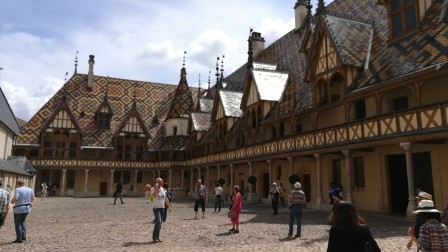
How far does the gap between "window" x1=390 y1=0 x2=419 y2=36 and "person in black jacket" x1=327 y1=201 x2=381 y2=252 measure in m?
15.6

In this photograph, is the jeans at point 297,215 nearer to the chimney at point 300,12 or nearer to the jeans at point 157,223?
the jeans at point 157,223

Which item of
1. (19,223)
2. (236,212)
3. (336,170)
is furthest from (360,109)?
(19,223)

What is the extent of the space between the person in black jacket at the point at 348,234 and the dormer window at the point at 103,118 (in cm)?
4524

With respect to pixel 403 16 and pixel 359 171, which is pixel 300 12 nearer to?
pixel 403 16

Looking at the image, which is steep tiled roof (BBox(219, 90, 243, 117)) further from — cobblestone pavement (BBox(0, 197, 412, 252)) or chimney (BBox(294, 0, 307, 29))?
cobblestone pavement (BBox(0, 197, 412, 252))

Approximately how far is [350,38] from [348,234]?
17385 millimetres

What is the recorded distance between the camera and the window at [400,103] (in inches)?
622

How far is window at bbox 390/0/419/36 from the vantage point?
16.3 metres

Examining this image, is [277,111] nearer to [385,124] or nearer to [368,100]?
[368,100]

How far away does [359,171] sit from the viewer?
60.7 ft

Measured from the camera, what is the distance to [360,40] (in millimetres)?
18719

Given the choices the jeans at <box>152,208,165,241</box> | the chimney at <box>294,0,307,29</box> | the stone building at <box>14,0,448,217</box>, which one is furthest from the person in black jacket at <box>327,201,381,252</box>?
the chimney at <box>294,0,307,29</box>

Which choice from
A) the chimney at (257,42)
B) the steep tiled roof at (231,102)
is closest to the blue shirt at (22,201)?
the steep tiled roof at (231,102)

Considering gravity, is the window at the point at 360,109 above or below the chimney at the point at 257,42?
below
